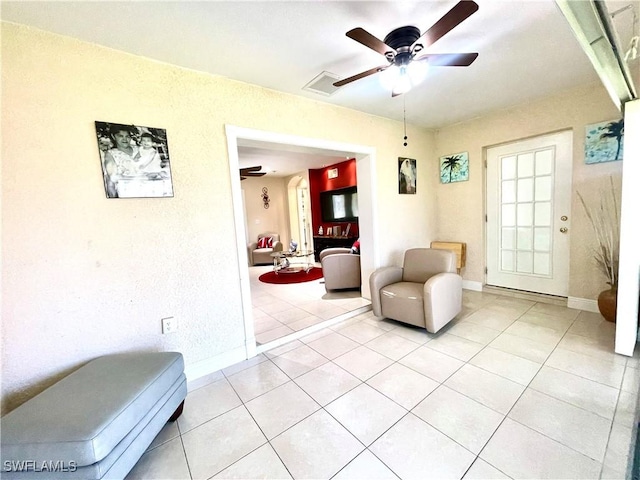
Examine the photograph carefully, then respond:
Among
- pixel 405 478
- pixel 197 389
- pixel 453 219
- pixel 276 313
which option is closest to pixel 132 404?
pixel 197 389

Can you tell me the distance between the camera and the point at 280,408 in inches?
66.2

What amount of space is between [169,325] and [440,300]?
2.40 meters

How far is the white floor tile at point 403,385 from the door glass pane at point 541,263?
2.57 m

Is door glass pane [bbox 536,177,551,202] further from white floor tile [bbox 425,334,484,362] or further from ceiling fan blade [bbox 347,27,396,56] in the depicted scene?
ceiling fan blade [bbox 347,27,396,56]

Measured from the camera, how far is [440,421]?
1.49m

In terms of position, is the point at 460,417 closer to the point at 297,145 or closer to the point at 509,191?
the point at 297,145

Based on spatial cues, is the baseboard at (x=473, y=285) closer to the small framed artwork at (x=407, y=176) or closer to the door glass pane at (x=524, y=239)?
the door glass pane at (x=524, y=239)

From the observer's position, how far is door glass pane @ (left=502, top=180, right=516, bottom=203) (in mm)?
3424

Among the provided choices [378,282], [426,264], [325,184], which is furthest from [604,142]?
[325,184]

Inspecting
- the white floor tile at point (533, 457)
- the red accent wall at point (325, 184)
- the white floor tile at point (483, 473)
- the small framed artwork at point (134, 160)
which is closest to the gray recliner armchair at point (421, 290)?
the white floor tile at point (533, 457)

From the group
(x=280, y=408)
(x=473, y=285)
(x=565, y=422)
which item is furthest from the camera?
(x=473, y=285)

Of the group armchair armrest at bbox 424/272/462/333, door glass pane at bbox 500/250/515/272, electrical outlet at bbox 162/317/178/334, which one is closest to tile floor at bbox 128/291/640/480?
armchair armrest at bbox 424/272/462/333

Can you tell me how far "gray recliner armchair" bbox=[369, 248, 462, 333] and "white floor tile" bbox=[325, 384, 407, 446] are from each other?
99 cm

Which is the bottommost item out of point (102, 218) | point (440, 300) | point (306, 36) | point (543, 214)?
point (440, 300)
